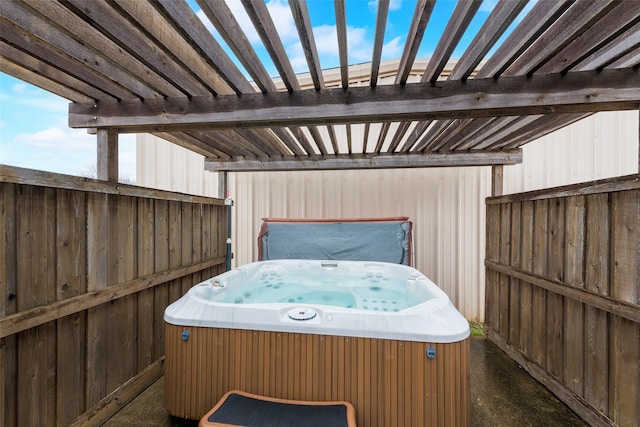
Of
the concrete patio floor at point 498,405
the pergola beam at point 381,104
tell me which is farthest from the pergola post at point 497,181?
the concrete patio floor at point 498,405

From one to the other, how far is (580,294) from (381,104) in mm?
1915

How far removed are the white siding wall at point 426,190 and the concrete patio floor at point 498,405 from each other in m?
1.51

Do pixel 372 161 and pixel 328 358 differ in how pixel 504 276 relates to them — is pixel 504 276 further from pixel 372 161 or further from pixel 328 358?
pixel 328 358

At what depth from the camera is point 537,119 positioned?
87.3 inches

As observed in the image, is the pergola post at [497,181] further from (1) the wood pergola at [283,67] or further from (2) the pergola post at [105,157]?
(2) the pergola post at [105,157]

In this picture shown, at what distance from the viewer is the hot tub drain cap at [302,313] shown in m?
1.61

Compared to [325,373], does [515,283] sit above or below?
above

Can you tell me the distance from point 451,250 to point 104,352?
12.7 ft

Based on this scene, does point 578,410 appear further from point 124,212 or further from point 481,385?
point 124,212

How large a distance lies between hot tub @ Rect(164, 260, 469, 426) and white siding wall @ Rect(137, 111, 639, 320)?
219 centimetres

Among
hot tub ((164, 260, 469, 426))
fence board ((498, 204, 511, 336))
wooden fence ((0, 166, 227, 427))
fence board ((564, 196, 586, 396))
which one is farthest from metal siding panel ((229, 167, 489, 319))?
hot tub ((164, 260, 469, 426))

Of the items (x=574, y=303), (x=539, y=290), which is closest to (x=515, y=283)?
(x=539, y=290)

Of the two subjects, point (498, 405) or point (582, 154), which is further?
point (582, 154)

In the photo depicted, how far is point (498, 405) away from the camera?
2021 mm
